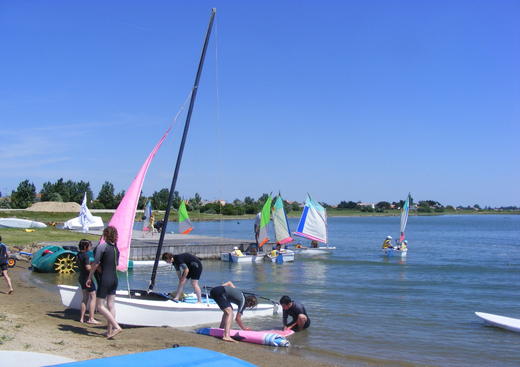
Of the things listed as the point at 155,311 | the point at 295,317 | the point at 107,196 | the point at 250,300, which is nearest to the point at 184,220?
the point at 250,300

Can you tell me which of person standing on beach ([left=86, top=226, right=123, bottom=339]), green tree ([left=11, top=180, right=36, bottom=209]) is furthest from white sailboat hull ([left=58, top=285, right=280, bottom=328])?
green tree ([left=11, top=180, right=36, bottom=209])

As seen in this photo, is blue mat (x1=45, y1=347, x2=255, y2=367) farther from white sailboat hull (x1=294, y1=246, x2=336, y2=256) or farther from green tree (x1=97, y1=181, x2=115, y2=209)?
green tree (x1=97, y1=181, x2=115, y2=209)

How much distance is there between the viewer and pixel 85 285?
1001cm

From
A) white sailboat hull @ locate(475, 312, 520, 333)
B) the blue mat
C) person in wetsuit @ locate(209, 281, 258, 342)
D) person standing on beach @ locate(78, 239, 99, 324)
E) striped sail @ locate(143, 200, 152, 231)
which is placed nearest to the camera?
the blue mat

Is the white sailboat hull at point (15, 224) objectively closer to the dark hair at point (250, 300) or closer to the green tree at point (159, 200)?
the dark hair at point (250, 300)

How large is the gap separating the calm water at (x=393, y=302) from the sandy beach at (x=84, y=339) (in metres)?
1.53

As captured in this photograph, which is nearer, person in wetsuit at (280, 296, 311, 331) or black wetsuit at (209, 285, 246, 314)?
black wetsuit at (209, 285, 246, 314)

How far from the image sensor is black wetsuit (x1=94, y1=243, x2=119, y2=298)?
A: 28.3ft

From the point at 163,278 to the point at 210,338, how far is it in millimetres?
12704

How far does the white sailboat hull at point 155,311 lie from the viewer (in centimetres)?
1035

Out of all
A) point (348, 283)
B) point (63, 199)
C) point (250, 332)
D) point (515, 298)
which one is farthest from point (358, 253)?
point (63, 199)

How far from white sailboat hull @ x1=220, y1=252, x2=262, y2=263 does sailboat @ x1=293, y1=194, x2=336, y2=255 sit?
6.57m

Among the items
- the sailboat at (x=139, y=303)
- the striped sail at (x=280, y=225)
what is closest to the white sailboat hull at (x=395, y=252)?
the striped sail at (x=280, y=225)

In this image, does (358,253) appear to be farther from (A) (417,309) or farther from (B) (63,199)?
(B) (63,199)
